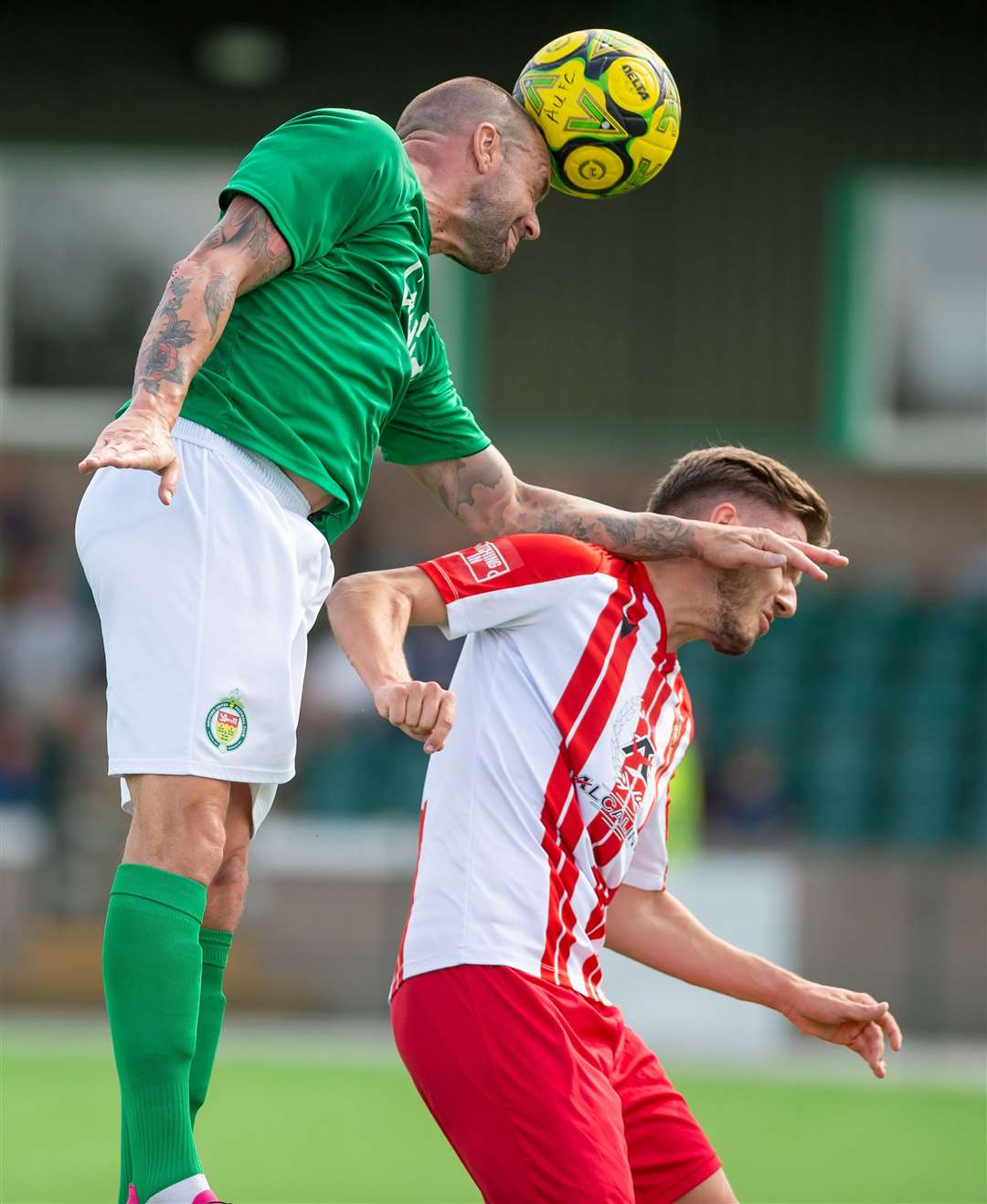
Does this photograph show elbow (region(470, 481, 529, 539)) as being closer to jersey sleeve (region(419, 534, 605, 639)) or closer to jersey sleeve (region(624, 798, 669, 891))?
jersey sleeve (region(419, 534, 605, 639))

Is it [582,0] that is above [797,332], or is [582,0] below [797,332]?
above

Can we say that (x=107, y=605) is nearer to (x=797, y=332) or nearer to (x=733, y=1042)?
(x=733, y=1042)

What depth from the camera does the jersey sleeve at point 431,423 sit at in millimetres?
4098

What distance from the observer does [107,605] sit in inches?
135

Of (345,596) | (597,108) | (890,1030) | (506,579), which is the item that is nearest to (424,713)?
(345,596)

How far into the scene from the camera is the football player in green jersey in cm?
322

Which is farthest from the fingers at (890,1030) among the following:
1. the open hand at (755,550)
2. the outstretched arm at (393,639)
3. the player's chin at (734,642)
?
the outstretched arm at (393,639)

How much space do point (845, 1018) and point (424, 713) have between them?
53.5 inches

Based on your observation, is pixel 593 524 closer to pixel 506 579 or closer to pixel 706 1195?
pixel 506 579

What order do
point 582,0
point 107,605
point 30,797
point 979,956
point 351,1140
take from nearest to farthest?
point 107,605 → point 351,1140 → point 979,956 → point 30,797 → point 582,0

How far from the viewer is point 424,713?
2.96 m

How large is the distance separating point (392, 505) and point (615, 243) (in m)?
2.69

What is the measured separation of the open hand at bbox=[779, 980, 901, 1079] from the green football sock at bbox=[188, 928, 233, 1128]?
3.73ft

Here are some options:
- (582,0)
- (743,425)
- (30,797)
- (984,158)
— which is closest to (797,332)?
(743,425)
